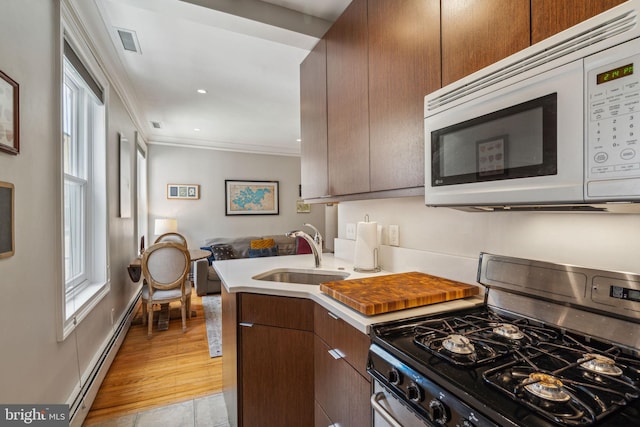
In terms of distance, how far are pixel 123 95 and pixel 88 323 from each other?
232 cm

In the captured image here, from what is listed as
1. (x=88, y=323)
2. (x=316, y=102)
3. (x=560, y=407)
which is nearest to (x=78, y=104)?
(x=88, y=323)

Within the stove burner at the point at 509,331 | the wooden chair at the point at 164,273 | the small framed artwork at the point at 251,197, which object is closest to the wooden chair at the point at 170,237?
the wooden chair at the point at 164,273

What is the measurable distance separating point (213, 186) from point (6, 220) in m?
4.51

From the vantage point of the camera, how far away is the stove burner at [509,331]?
2.90 ft

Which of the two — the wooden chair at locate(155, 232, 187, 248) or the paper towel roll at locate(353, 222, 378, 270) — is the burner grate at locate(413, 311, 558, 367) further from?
the wooden chair at locate(155, 232, 187, 248)

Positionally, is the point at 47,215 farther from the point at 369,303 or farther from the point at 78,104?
the point at 369,303

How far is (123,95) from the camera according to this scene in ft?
10.4

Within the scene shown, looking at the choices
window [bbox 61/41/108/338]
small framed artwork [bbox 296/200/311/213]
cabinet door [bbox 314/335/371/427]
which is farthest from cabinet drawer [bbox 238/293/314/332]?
small framed artwork [bbox 296/200/311/213]

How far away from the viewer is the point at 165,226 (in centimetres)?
482

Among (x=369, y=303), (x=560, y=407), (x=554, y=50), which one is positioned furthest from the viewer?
(x=369, y=303)

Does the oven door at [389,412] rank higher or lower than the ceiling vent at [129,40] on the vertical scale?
lower

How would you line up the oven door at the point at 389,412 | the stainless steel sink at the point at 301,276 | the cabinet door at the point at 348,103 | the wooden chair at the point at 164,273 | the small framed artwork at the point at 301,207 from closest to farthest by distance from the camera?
the oven door at the point at 389,412, the cabinet door at the point at 348,103, the stainless steel sink at the point at 301,276, the wooden chair at the point at 164,273, the small framed artwork at the point at 301,207

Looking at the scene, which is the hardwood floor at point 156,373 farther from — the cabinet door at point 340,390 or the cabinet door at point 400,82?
the cabinet door at point 400,82

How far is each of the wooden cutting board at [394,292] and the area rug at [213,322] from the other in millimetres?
1974
